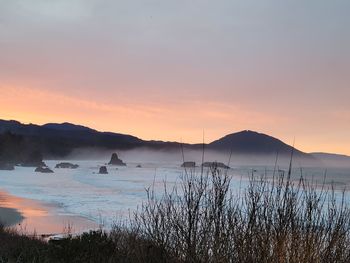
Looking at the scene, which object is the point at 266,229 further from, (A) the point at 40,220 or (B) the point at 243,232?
(A) the point at 40,220

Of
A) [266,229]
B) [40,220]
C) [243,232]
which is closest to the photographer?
[266,229]

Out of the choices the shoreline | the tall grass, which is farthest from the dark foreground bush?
the shoreline

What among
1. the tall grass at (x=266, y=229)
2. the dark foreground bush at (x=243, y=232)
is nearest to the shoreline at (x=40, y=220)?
the dark foreground bush at (x=243, y=232)

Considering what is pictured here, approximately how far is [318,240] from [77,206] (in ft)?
86.3

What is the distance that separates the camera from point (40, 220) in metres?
23.9

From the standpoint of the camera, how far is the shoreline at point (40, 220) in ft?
66.6

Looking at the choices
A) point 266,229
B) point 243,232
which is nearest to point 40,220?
point 243,232

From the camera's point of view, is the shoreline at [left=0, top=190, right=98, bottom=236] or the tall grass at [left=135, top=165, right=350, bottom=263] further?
the shoreline at [left=0, top=190, right=98, bottom=236]

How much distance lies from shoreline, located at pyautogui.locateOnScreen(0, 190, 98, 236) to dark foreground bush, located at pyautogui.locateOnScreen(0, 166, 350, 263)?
901 cm

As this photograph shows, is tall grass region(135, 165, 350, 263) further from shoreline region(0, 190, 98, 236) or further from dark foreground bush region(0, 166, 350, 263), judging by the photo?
shoreline region(0, 190, 98, 236)

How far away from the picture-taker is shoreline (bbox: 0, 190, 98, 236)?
2030 cm

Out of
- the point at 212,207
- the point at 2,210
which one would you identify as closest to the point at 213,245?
the point at 212,207

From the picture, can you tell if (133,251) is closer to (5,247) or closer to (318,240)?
(5,247)

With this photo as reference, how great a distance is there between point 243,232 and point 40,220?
59.2ft
